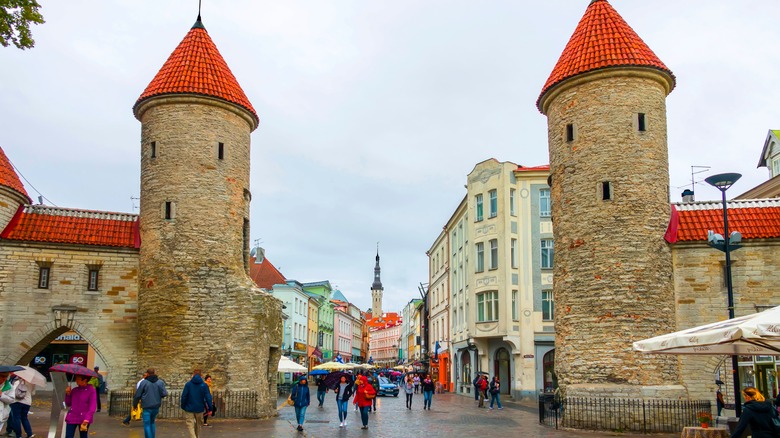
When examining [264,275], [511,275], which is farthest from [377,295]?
[511,275]

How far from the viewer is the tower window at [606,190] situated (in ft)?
69.3

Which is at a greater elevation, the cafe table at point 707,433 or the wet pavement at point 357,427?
the cafe table at point 707,433

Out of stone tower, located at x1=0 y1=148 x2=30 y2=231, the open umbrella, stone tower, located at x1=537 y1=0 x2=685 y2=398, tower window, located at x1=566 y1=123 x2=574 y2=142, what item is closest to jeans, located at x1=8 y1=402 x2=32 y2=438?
the open umbrella

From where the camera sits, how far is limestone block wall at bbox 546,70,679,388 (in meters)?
20.4

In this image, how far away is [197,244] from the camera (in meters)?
23.1

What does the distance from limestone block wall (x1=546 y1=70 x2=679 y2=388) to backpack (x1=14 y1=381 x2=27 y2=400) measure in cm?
1440

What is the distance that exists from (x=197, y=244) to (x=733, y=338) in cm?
1697

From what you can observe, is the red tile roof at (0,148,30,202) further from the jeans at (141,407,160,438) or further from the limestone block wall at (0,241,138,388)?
the jeans at (141,407,160,438)

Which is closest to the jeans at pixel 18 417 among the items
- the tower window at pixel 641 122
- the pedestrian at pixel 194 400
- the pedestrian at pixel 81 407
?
the pedestrian at pixel 81 407

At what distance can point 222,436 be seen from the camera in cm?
1773

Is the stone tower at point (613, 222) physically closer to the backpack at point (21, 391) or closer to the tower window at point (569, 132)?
the tower window at point (569, 132)

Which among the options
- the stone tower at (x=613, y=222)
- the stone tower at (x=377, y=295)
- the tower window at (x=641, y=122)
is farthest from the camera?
the stone tower at (x=377, y=295)

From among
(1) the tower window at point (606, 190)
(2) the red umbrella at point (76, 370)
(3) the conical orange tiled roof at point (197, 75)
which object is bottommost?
(2) the red umbrella at point (76, 370)

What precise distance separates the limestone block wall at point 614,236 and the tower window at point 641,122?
96mm
